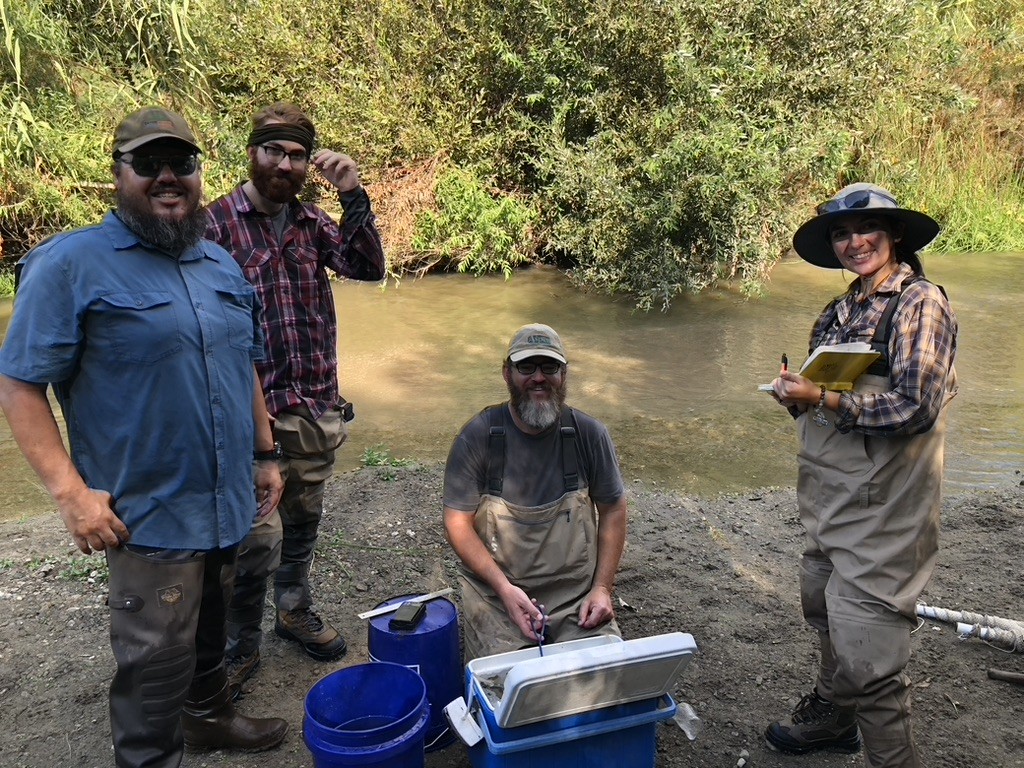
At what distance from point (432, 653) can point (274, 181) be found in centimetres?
184

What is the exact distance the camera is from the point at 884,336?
2648mm

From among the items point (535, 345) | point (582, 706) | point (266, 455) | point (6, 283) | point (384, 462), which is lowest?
point (6, 283)

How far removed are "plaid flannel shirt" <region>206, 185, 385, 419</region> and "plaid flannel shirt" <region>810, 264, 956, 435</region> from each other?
194 cm

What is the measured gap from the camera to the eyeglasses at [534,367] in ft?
10.2

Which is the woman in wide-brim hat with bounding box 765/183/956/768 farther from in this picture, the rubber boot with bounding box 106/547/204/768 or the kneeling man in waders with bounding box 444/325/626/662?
the rubber boot with bounding box 106/547/204/768

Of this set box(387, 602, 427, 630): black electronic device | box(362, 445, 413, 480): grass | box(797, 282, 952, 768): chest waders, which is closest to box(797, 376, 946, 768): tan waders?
box(797, 282, 952, 768): chest waders

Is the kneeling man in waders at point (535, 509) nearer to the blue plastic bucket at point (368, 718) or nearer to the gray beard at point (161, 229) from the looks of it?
the blue plastic bucket at point (368, 718)

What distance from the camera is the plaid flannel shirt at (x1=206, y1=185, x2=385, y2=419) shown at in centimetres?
329

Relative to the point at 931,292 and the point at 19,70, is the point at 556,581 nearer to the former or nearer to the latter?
the point at 931,292

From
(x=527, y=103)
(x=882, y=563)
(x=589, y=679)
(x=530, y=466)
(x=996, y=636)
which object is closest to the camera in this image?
(x=589, y=679)

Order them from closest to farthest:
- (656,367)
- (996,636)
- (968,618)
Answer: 1. (996,636)
2. (968,618)
3. (656,367)

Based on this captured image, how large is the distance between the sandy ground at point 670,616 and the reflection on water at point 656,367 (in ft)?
3.85

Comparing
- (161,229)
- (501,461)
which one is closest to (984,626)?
(501,461)

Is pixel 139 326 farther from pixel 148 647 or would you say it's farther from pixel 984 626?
pixel 984 626
